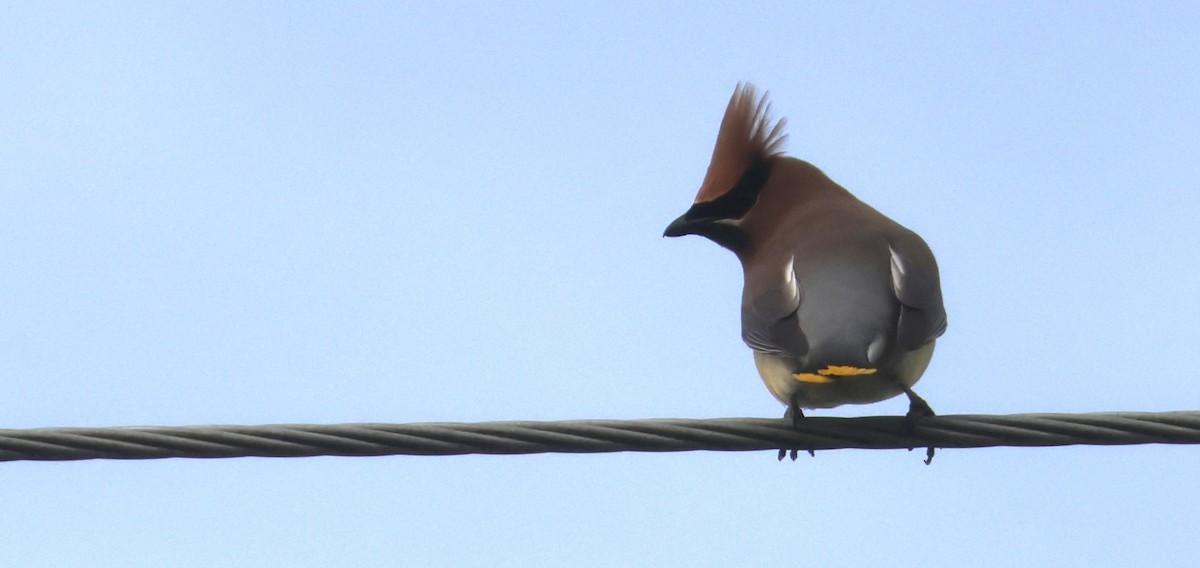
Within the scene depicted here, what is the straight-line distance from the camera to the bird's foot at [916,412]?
4.89 metres

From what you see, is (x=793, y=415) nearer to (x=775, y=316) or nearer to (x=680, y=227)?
(x=775, y=316)

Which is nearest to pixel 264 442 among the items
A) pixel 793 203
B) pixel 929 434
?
pixel 929 434

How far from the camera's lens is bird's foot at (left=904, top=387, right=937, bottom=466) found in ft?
16.1

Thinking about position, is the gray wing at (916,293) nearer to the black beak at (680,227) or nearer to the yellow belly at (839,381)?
the yellow belly at (839,381)

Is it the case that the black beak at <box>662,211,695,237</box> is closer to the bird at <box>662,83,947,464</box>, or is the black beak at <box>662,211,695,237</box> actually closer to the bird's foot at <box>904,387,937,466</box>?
the bird at <box>662,83,947,464</box>

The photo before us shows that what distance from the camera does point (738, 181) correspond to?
7004mm

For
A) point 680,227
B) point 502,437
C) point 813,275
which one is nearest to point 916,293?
point 813,275

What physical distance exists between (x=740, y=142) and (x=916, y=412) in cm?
222

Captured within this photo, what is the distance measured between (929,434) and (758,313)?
1.26 meters

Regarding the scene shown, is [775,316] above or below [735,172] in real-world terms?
below

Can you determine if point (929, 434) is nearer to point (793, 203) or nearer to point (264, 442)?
point (264, 442)

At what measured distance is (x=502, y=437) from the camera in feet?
13.4

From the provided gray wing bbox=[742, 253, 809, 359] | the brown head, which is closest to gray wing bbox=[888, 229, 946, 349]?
gray wing bbox=[742, 253, 809, 359]

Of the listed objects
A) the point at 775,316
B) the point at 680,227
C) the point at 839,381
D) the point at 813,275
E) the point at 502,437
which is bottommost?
the point at 502,437
